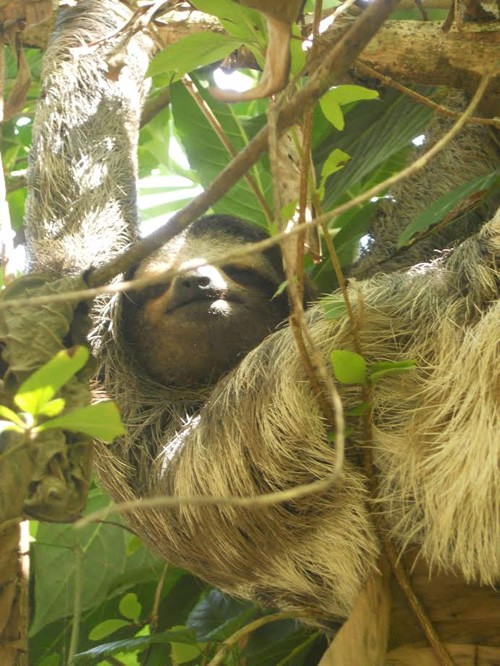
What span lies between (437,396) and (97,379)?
6.03 ft

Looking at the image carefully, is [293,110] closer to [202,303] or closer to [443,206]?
[443,206]

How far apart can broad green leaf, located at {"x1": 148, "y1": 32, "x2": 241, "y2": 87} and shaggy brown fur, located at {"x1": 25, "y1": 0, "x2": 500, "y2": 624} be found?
0.89 metres

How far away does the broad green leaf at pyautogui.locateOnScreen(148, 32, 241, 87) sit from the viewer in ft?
9.32

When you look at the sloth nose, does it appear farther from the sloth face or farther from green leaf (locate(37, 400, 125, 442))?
green leaf (locate(37, 400, 125, 442))

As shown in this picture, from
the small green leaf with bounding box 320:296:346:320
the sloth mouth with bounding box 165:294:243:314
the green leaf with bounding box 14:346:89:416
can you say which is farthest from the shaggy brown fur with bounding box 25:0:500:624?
the green leaf with bounding box 14:346:89:416

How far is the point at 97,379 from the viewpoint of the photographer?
4656mm

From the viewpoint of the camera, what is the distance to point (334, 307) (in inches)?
142

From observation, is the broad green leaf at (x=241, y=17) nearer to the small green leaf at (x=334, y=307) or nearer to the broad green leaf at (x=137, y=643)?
the small green leaf at (x=334, y=307)

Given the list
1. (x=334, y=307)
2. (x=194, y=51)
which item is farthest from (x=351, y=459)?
(x=194, y=51)

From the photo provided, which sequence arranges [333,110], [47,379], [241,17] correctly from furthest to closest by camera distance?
1. [333,110]
2. [241,17]
3. [47,379]

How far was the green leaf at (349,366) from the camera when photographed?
9.29ft

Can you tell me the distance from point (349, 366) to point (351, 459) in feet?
2.90

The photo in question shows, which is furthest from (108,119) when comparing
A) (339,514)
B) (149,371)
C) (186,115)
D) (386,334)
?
(339,514)

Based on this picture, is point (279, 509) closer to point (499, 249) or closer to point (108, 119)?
point (499, 249)
